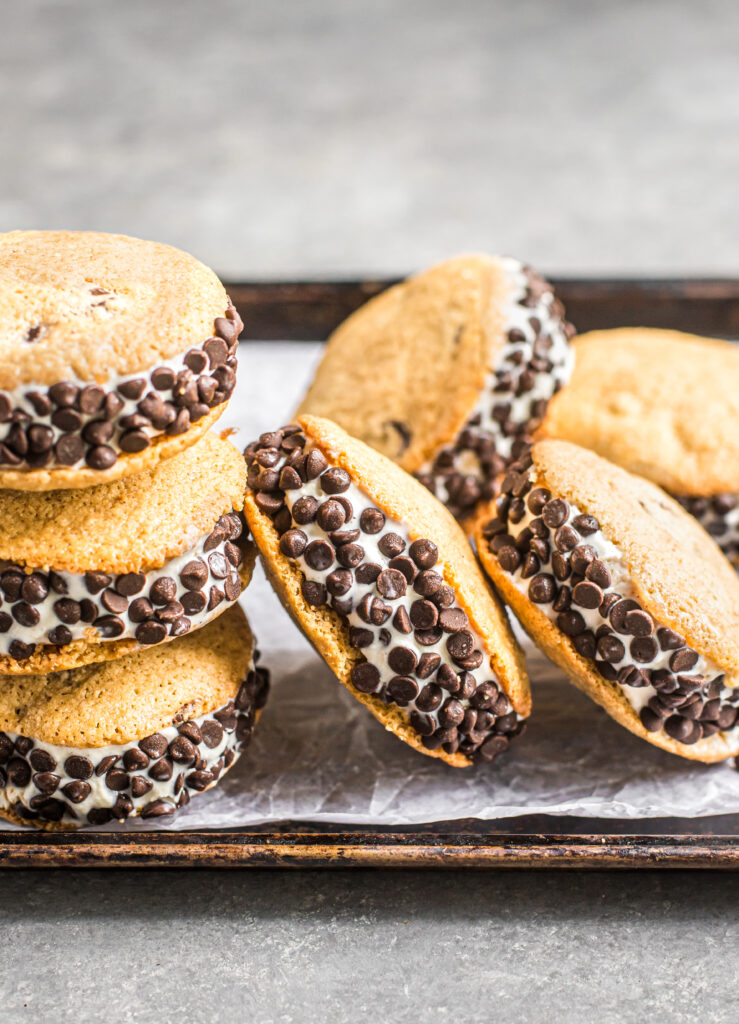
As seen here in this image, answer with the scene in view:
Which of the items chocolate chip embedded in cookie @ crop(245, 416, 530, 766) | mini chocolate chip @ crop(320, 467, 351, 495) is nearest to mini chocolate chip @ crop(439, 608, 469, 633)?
chocolate chip embedded in cookie @ crop(245, 416, 530, 766)

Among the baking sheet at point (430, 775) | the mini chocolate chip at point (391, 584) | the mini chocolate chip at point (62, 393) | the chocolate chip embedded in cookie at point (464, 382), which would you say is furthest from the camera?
the chocolate chip embedded in cookie at point (464, 382)

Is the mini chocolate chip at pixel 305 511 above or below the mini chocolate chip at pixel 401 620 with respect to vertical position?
above

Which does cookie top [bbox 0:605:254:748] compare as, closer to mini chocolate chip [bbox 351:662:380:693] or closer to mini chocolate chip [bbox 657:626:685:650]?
mini chocolate chip [bbox 351:662:380:693]

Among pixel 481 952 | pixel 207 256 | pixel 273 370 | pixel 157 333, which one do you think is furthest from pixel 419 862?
pixel 207 256

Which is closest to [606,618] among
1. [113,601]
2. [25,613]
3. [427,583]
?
[427,583]

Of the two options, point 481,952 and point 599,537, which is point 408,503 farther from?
point 481,952

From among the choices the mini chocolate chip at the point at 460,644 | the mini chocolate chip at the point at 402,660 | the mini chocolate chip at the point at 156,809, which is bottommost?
the mini chocolate chip at the point at 156,809

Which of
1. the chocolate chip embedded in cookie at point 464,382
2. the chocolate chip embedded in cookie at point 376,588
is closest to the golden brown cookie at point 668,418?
the chocolate chip embedded in cookie at point 464,382

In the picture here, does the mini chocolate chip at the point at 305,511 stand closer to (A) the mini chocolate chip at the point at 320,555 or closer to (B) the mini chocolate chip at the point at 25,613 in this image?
(A) the mini chocolate chip at the point at 320,555
